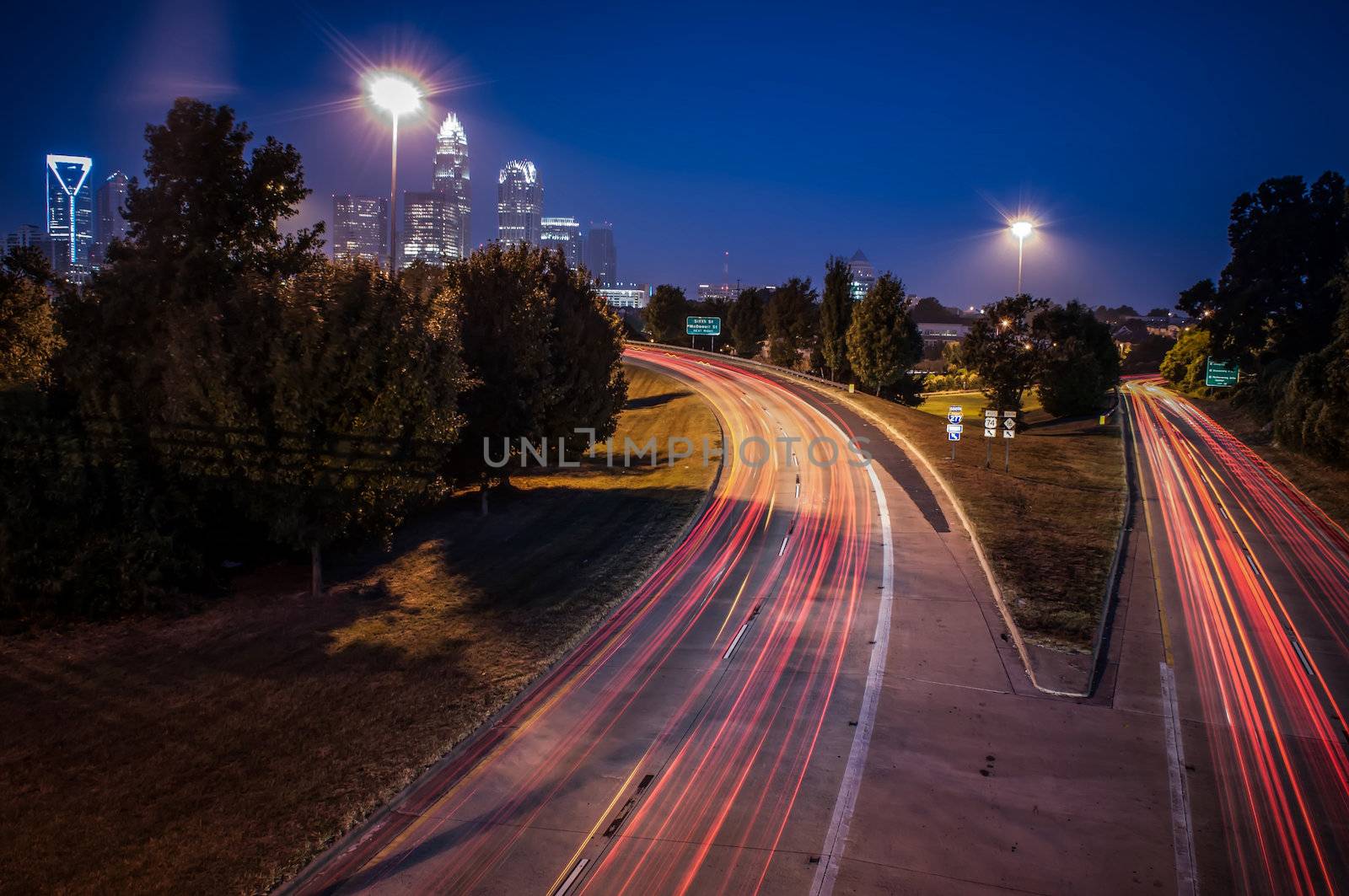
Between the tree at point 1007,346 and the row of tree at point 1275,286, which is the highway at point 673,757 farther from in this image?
the row of tree at point 1275,286

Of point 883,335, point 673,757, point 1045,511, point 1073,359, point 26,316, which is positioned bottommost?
point 673,757

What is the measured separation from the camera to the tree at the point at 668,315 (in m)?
98.4

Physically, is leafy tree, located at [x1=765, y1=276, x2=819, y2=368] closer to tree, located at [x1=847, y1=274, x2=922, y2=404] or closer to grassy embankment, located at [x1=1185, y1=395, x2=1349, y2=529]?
tree, located at [x1=847, y1=274, x2=922, y2=404]

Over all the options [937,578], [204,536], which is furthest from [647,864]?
[204,536]

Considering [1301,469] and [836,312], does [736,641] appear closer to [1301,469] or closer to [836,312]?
[1301,469]

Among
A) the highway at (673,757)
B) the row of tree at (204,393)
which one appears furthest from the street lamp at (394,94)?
the highway at (673,757)

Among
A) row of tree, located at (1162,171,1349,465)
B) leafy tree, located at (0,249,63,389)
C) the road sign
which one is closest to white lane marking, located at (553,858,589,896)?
leafy tree, located at (0,249,63,389)

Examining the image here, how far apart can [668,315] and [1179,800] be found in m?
91.2

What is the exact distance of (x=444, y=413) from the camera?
62.1 feet

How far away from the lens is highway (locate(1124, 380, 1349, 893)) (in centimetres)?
948

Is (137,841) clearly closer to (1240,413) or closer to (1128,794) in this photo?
(1128,794)

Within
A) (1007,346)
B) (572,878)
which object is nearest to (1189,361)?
(1007,346)

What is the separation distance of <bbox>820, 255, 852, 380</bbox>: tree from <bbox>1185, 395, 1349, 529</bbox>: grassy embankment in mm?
26994

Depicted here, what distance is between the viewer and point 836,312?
62.4 metres
